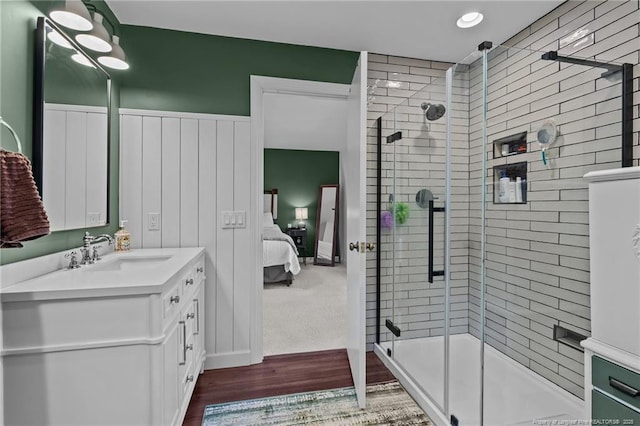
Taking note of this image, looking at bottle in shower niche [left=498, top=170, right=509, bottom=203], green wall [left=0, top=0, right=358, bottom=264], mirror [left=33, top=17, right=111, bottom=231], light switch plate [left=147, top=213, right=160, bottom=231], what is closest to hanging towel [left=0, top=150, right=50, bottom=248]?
mirror [left=33, top=17, right=111, bottom=231]

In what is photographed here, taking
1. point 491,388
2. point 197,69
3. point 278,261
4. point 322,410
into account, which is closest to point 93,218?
point 197,69

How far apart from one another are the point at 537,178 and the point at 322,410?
196cm

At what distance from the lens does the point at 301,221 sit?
721 centimetres

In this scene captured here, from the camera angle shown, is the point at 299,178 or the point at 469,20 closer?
the point at 469,20

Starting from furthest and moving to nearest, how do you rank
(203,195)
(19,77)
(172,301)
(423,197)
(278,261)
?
(278,261) < (203,195) < (423,197) < (172,301) < (19,77)

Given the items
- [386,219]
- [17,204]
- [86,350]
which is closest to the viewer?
[17,204]

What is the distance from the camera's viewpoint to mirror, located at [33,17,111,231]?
1.44 meters

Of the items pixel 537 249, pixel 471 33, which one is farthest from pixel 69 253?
pixel 471 33

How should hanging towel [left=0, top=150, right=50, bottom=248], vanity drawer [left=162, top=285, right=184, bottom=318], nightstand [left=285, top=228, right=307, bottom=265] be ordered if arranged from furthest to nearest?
nightstand [left=285, top=228, right=307, bottom=265], vanity drawer [left=162, top=285, right=184, bottom=318], hanging towel [left=0, top=150, right=50, bottom=248]

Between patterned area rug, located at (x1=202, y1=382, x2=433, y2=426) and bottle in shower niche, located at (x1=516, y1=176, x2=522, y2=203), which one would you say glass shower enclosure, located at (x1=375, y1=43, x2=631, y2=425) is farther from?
patterned area rug, located at (x1=202, y1=382, x2=433, y2=426)

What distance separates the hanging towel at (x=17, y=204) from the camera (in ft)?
3.39

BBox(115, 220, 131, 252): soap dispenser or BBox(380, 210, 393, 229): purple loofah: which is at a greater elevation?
BBox(380, 210, 393, 229): purple loofah

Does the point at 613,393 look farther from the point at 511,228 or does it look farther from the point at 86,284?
the point at 86,284

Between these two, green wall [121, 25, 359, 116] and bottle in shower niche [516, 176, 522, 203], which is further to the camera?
green wall [121, 25, 359, 116]
